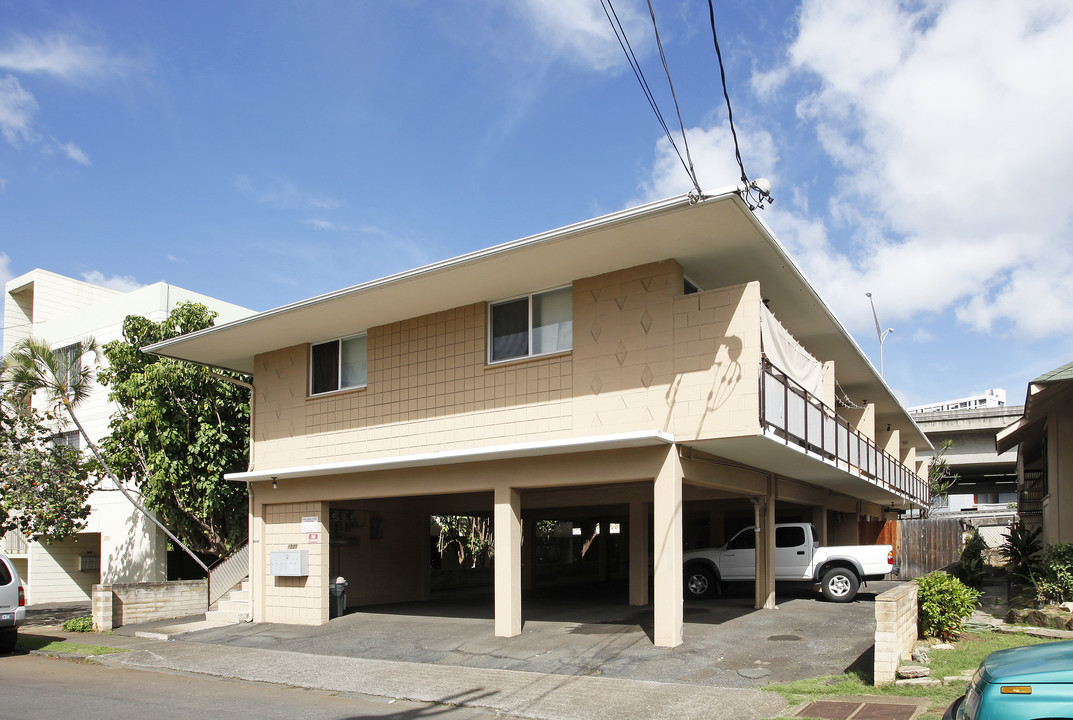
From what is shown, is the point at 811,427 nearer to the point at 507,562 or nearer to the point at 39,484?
the point at 507,562

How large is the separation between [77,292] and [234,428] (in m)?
14.6

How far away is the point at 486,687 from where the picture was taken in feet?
36.9

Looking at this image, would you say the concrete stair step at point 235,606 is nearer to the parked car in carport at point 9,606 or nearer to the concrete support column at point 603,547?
the parked car in carport at point 9,606

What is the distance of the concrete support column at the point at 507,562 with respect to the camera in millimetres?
14523

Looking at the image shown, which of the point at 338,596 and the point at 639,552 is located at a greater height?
the point at 639,552

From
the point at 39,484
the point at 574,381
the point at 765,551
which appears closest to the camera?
the point at 574,381

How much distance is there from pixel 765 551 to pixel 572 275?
693cm

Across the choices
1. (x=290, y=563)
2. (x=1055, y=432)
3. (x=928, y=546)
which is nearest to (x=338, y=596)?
(x=290, y=563)

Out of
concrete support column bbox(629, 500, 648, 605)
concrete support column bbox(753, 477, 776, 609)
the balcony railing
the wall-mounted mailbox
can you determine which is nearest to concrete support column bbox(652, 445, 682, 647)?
the balcony railing

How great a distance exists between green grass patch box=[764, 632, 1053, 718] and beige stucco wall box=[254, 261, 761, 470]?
11.6ft

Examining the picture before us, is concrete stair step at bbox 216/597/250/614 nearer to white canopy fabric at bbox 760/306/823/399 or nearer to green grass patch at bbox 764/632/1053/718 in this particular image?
green grass patch at bbox 764/632/1053/718

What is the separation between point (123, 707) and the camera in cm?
1036

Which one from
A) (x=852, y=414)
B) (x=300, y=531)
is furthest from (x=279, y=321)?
(x=852, y=414)

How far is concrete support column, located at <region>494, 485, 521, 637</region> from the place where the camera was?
14523 millimetres
